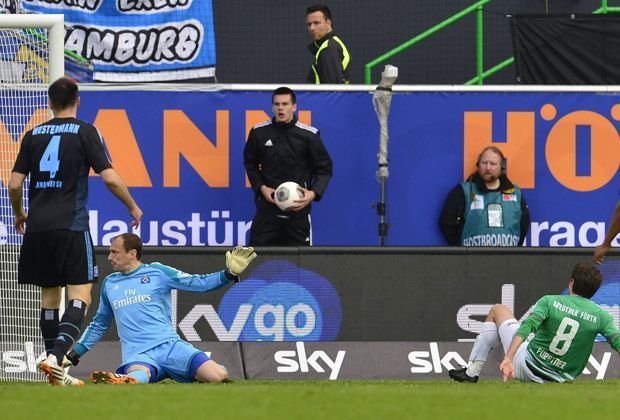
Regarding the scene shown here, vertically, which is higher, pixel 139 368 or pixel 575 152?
pixel 575 152

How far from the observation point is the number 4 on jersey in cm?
987

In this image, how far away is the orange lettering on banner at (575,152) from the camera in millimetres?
14141

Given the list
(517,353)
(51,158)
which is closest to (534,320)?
(517,353)

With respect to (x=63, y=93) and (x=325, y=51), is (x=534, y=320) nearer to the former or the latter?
(x=63, y=93)

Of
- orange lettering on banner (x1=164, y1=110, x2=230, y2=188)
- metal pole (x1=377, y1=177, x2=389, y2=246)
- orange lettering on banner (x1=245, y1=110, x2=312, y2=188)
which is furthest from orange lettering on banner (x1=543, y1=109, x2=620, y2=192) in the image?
orange lettering on banner (x1=164, y1=110, x2=230, y2=188)

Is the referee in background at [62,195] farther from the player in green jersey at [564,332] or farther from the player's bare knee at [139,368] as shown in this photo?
Result: the player in green jersey at [564,332]

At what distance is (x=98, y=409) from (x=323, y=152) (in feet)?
19.2

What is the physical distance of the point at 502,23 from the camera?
635 inches

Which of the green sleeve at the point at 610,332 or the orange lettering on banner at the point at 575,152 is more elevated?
the orange lettering on banner at the point at 575,152

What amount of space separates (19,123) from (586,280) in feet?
15.6

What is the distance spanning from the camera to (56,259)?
9859mm

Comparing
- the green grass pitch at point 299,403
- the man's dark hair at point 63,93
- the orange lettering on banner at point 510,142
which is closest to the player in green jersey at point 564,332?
the green grass pitch at point 299,403

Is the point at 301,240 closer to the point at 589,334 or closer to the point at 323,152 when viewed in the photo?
the point at 323,152

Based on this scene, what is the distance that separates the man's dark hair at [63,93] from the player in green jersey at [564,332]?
3.31 metres
